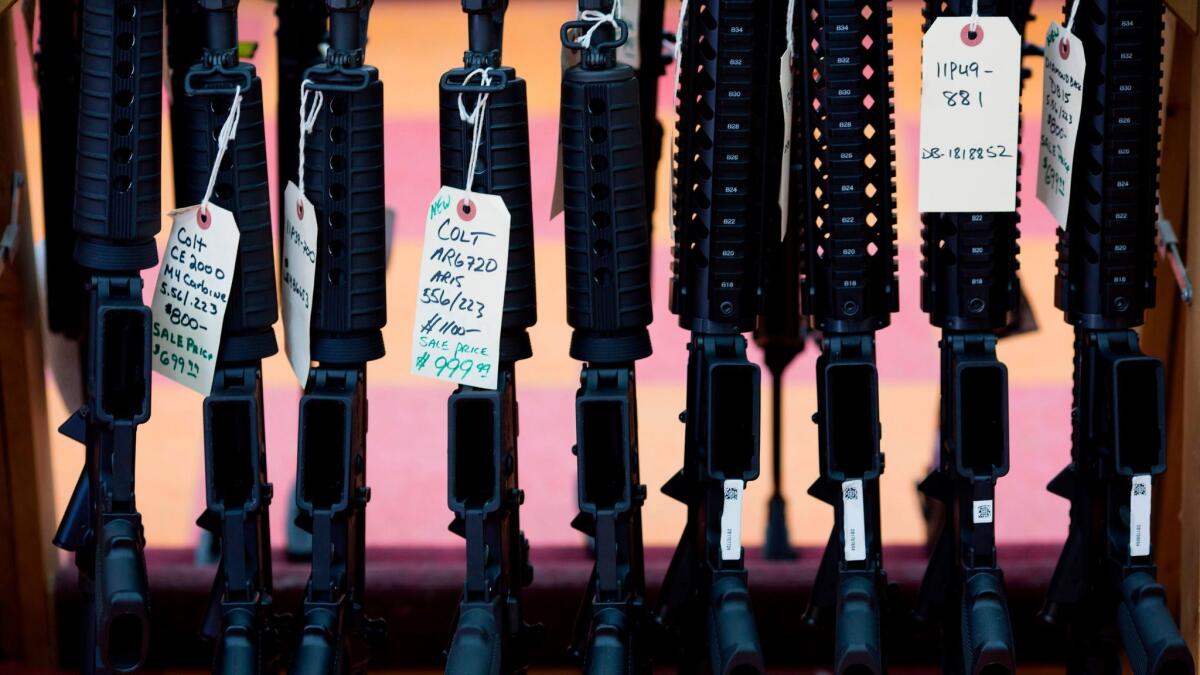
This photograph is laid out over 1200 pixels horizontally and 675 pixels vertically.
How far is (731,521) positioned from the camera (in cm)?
144

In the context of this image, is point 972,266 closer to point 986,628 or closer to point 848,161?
point 848,161

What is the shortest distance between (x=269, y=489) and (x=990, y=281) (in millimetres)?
677

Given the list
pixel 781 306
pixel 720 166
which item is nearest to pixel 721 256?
pixel 720 166

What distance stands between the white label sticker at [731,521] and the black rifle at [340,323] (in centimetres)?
32

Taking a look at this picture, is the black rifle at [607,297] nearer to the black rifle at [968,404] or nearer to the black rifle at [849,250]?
the black rifle at [849,250]

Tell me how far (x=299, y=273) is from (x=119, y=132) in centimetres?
20

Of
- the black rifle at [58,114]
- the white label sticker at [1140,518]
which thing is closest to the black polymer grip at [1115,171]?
the white label sticker at [1140,518]

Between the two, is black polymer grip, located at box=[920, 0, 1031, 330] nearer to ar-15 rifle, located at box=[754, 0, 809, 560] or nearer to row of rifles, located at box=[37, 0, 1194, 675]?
row of rifles, located at box=[37, 0, 1194, 675]

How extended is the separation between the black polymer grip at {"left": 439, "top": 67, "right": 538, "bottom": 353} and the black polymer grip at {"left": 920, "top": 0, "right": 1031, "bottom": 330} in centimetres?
37

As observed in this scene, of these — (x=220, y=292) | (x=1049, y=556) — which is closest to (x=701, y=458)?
(x=220, y=292)

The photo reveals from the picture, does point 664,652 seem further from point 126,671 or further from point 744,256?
point 126,671

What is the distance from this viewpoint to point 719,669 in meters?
1.35

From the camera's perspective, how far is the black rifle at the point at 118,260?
137cm

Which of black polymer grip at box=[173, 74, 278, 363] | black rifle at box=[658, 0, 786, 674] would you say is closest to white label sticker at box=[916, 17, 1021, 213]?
black rifle at box=[658, 0, 786, 674]
